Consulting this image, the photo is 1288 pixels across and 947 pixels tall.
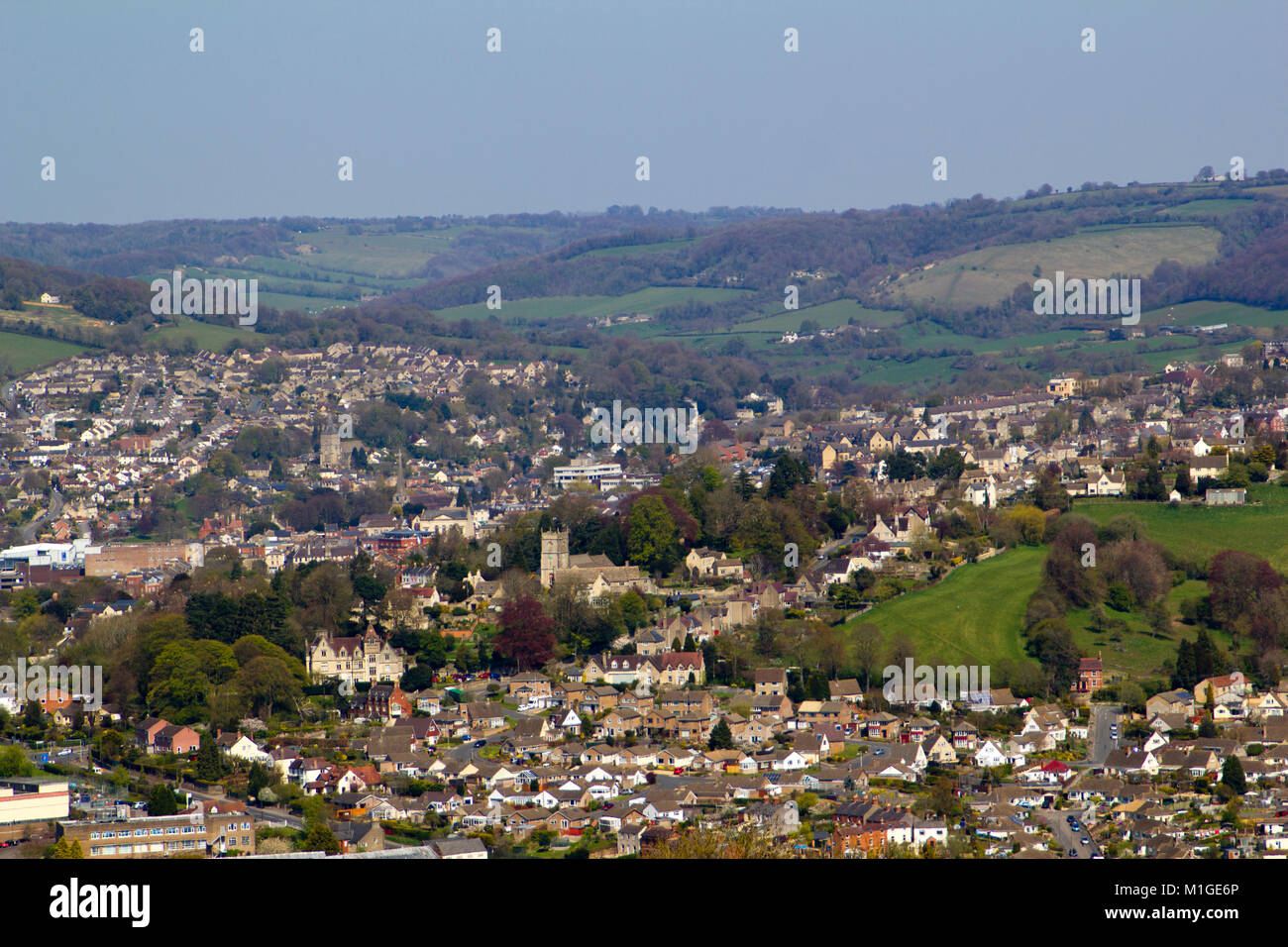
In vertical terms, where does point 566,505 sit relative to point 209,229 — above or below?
below

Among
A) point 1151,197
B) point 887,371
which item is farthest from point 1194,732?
point 1151,197

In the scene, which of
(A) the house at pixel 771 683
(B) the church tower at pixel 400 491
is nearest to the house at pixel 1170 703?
(A) the house at pixel 771 683

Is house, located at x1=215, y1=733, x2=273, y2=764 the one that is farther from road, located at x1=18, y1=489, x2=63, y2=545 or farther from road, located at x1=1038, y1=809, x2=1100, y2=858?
road, located at x1=18, y1=489, x2=63, y2=545

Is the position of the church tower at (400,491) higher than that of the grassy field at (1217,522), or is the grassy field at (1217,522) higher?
the grassy field at (1217,522)

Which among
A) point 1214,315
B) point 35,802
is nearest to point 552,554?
point 35,802

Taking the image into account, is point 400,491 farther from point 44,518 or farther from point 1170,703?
point 1170,703

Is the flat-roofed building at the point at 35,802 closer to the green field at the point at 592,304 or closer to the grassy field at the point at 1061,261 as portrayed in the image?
the grassy field at the point at 1061,261

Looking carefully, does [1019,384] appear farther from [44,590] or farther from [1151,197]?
[1151,197]
